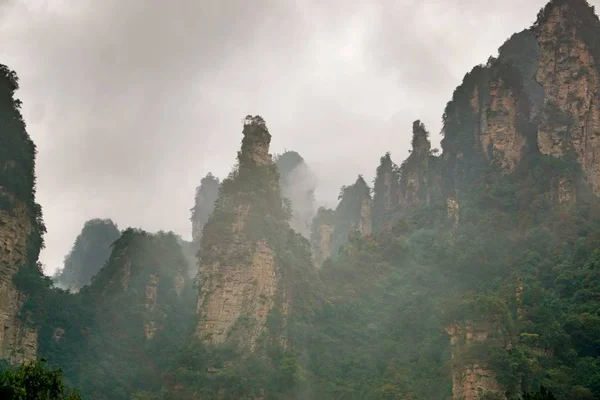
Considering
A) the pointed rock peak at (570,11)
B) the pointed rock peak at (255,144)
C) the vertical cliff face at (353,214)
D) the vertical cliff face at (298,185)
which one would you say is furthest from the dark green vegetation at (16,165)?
the vertical cliff face at (298,185)

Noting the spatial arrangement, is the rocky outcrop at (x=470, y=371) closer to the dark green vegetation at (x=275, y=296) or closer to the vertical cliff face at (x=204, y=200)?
the dark green vegetation at (x=275, y=296)

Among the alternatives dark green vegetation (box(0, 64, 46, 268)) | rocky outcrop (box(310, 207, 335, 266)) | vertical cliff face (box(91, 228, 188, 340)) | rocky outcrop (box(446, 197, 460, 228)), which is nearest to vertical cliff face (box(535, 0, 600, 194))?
rocky outcrop (box(446, 197, 460, 228))

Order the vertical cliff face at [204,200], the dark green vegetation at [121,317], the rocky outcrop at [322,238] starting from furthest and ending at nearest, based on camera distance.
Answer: the vertical cliff face at [204,200], the rocky outcrop at [322,238], the dark green vegetation at [121,317]

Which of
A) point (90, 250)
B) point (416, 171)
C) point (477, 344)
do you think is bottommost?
point (477, 344)

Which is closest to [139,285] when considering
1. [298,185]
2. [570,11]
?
[570,11]

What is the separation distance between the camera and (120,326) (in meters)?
57.2

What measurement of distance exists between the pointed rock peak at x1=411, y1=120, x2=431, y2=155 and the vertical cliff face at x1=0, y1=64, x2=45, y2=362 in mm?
41359

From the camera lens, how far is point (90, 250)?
10100 centimetres

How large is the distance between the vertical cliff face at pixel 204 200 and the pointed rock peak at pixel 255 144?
139 ft

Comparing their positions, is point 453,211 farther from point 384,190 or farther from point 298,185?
point 298,185

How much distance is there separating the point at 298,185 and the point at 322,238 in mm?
37665

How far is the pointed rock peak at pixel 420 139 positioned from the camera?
75.7 meters

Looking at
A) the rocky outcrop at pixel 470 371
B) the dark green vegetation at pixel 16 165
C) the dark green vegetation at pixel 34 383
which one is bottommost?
the dark green vegetation at pixel 34 383

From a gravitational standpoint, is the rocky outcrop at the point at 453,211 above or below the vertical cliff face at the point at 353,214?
below
